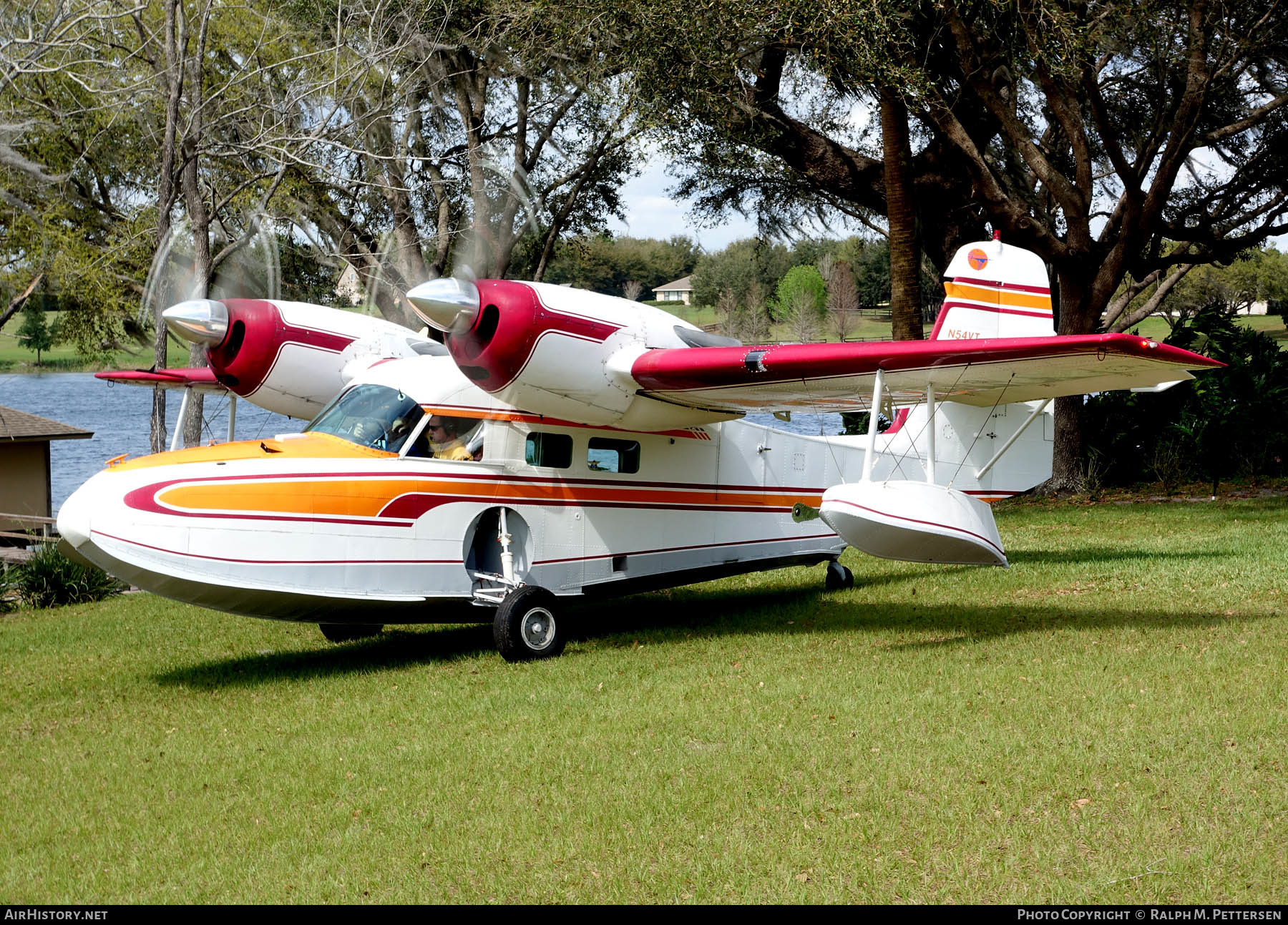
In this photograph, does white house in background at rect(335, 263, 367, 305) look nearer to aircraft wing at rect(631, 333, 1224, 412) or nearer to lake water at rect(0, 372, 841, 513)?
lake water at rect(0, 372, 841, 513)

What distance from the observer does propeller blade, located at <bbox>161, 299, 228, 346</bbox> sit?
10.6 m

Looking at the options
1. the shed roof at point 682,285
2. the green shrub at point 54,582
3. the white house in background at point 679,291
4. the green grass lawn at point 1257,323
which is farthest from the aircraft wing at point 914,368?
the shed roof at point 682,285

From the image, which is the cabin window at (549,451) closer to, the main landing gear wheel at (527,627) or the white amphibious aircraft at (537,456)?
the white amphibious aircraft at (537,456)

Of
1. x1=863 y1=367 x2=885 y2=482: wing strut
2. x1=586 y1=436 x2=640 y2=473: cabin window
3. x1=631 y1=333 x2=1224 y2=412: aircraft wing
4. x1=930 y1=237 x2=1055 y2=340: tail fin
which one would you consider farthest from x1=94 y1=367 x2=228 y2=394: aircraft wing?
x1=930 y1=237 x2=1055 y2=340: tail fin

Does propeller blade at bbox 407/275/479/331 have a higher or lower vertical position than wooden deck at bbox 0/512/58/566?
higher

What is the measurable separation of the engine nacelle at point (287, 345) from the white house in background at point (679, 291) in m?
65.4

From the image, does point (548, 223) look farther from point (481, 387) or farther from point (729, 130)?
point (481, 387)

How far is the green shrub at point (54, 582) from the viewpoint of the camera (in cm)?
1558

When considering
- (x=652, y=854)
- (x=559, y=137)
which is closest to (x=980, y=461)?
(x=652, y=854)

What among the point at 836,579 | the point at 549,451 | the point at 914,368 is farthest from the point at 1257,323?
the point at 549,451

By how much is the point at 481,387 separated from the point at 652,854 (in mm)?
5101

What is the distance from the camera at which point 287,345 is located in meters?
11.0

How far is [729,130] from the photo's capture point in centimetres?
1931

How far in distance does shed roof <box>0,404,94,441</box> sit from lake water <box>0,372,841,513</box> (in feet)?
2.74
